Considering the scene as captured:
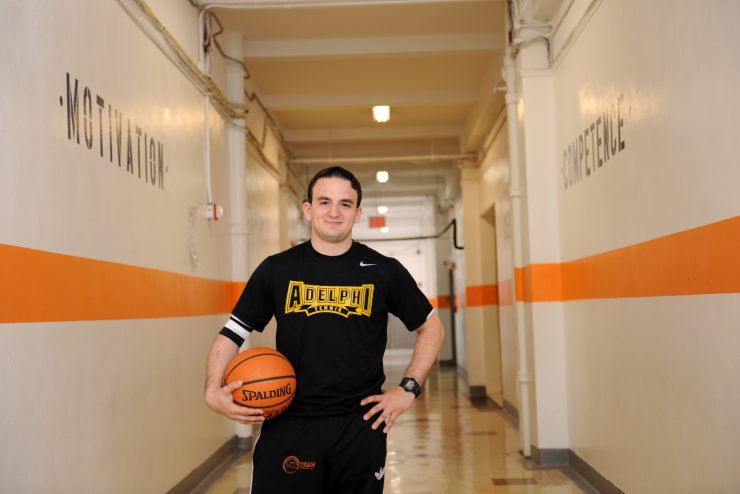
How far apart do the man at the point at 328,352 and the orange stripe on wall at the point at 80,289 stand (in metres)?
0.74

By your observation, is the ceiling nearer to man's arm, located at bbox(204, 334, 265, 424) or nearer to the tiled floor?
the tiled floor

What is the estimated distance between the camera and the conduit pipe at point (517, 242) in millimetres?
5805

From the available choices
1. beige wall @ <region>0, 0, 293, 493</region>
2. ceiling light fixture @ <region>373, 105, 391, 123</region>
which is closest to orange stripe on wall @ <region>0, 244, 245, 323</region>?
beige wall @ <region>0, 0, 293, 493</region>

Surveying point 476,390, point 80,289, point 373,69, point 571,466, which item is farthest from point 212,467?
point 476,390

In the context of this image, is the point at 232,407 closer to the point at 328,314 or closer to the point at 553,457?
the point at 328,314

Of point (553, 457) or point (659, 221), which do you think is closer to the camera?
point (659, 221)

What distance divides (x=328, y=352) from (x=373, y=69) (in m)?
6.09

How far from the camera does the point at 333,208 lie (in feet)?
7.90

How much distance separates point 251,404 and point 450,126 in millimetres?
8886

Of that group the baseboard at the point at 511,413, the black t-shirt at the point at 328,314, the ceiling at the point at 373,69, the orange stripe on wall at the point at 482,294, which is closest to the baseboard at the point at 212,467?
the black t-shirt at the point at 328,314

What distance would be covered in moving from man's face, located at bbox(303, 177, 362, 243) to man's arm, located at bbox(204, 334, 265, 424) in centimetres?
47

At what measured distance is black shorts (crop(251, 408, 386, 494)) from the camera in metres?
2.27

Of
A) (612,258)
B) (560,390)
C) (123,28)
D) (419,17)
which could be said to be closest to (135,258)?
(123,28)

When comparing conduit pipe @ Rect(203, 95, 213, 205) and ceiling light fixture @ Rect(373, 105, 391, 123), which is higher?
ceiling light fixture @ Rect(373, 105, 391, 123)
